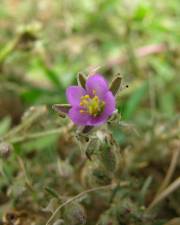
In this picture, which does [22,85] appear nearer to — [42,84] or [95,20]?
[42,84]

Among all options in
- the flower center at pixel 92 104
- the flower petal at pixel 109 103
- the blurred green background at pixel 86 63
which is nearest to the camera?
the flower petal at pixel 109 103

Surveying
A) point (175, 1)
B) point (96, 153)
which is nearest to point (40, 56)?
point (175, 1)

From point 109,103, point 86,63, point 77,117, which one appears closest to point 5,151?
point 77,117

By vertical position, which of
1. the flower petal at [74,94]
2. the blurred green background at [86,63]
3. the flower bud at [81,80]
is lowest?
the blurred green background at [86,63]

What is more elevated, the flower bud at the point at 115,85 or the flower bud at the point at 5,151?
the flower bud at the point at 115,85

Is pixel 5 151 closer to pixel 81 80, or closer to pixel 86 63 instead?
pixel 81 80

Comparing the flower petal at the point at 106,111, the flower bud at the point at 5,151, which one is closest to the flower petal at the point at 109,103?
the flower petal at the point at 106,111

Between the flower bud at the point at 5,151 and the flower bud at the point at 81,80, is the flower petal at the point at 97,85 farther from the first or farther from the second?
the flower bud at the point at 5,151
